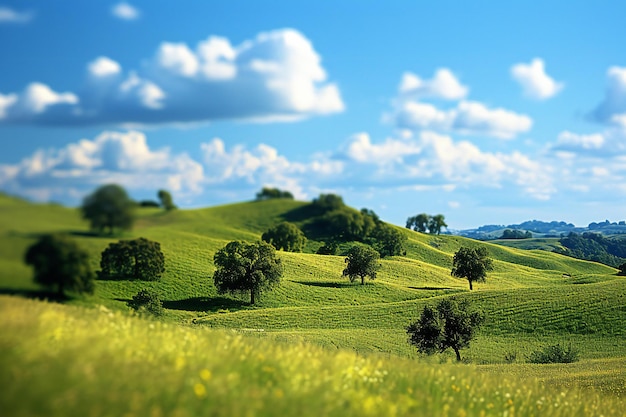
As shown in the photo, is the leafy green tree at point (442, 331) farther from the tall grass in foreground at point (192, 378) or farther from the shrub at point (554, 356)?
the tall grass in foreground at point (192, 378)

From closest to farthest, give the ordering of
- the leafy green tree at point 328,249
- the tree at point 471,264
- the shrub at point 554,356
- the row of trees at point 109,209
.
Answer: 1. the row of trees at point 109,209
2. the shrub at point 554,356
3. the tree at point 471,264
4. the leafy green tree at point 328,249

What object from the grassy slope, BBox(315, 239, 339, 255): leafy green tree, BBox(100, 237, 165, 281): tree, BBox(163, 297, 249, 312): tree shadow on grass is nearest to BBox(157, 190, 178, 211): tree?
the grassy slope

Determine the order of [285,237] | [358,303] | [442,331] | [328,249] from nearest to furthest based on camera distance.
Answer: [442,331], [358,303], [285,237], [328,249]

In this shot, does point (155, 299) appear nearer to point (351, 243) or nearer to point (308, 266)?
point (308, 266)

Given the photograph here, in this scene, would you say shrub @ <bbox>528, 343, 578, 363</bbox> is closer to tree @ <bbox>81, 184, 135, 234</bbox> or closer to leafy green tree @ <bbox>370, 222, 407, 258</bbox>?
tree @ <bbox>81, 184, 135, 234</bbox>

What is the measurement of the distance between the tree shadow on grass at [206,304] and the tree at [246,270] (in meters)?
1.82

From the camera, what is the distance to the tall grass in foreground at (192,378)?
6898 millimetres

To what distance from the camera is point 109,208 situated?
1263cm

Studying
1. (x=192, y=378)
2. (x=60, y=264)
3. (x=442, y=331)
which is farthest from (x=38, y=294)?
(x=442, y=331)

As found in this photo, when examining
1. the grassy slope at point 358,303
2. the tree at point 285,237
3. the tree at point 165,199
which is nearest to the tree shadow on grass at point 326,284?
the grassy slope at point 358,303

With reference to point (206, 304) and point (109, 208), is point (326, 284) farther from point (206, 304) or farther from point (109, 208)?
point (109, 208)

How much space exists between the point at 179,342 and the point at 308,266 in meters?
117

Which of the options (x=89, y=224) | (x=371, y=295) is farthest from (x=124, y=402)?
(x=371, y=295)

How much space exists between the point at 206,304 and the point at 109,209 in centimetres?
8414
